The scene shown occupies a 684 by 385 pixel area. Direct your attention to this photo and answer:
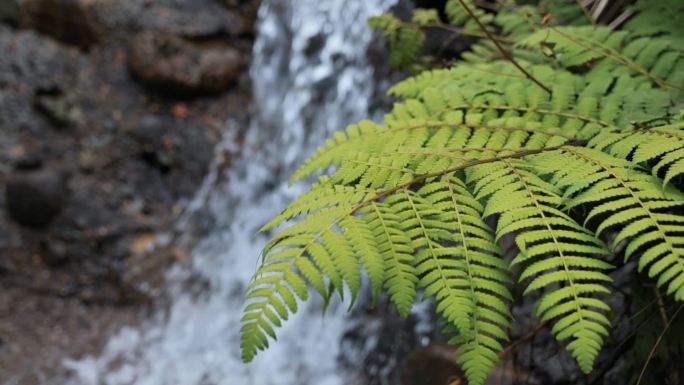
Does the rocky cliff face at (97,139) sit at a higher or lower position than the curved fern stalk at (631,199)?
higher

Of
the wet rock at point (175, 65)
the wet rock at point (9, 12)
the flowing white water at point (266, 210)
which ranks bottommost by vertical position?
the flowing white water at point (266, 210)

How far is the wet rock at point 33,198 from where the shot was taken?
16.6ft

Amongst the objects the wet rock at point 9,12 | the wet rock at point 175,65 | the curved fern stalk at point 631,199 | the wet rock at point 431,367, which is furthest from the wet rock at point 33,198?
the curved fern stalk at point 631,199

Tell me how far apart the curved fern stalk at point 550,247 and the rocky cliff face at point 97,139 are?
4241 mm

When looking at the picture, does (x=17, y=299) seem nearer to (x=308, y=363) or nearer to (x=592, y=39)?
(x=308, y=363)

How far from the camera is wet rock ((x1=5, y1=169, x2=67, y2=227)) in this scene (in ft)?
16.6

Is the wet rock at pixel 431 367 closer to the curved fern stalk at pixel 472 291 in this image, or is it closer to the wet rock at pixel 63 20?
the curved fern stalk at pixel 472 291

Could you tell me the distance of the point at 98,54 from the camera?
602 centimetres

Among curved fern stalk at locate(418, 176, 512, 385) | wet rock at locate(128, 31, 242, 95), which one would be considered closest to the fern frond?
curved fern stalk at locate(418, 176, 512, 385)

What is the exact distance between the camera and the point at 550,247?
1231 millimetres

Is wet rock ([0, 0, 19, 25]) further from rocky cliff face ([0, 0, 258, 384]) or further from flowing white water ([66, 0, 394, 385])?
flowing white water ([66, 0, 394, 385])

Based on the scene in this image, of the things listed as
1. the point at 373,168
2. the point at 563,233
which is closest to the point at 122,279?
the point at 373,168

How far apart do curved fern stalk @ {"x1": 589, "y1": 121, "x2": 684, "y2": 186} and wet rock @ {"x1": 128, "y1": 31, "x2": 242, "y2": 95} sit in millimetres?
4914

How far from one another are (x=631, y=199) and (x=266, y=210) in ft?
14.2
